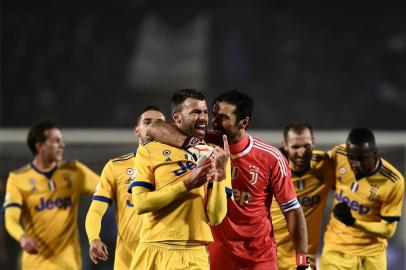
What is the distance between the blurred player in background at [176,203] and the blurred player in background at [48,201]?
2318 millimetres

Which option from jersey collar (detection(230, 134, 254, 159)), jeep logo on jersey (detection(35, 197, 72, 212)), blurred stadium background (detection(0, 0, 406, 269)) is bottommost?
jeep logo on jersey (detection(35, 197, 72, 212))

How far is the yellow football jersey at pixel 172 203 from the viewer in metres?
4.42

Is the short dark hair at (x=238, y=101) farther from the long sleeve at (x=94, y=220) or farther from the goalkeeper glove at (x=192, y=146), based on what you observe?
the long sleeve at (x=94, y=220)

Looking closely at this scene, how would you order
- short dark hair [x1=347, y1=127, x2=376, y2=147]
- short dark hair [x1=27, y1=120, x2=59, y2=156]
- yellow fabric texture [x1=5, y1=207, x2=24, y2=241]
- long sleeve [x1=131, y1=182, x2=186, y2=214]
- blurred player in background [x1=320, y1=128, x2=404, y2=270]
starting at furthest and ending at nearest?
short dark hair [x1=27, y1=120, x2=59, y2=156] → yellow fabric texture [x1=5, y1=207, x2=24, y2=241] → blurred player in background [x1=320, y1=128, x2=404, y2=270] → short dark hair [x1=347, y1=127, x2=376, y2=147] → long sleeve [x1=131, y1=182, x2=186, y2=214]

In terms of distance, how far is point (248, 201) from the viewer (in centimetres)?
513

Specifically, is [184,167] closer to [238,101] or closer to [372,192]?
[238,101]

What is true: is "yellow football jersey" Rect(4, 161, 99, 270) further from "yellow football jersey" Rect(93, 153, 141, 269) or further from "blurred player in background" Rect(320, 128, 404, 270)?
"blurred player in background" Rect(320, 128, 404, 270)

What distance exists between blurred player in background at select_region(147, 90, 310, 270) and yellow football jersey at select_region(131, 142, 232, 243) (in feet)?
2.05

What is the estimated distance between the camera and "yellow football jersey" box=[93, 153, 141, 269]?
5.52 meters

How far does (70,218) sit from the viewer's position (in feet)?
22.2

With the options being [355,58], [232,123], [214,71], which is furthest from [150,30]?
[232,123]

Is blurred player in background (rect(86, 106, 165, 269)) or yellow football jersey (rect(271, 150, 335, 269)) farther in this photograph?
yellow football jersey (rect(271, 150, 335, 269))

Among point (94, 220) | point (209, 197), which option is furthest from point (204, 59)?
point (209, 197)

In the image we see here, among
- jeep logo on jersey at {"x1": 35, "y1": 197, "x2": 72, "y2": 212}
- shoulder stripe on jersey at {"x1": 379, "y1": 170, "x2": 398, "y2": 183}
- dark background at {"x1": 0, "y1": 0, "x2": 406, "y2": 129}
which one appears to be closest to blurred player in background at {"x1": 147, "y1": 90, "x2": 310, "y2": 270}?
shoulder stripe on jersey at {"x1": 379, "y1": 170, "x2": 398, "y2": 183}
